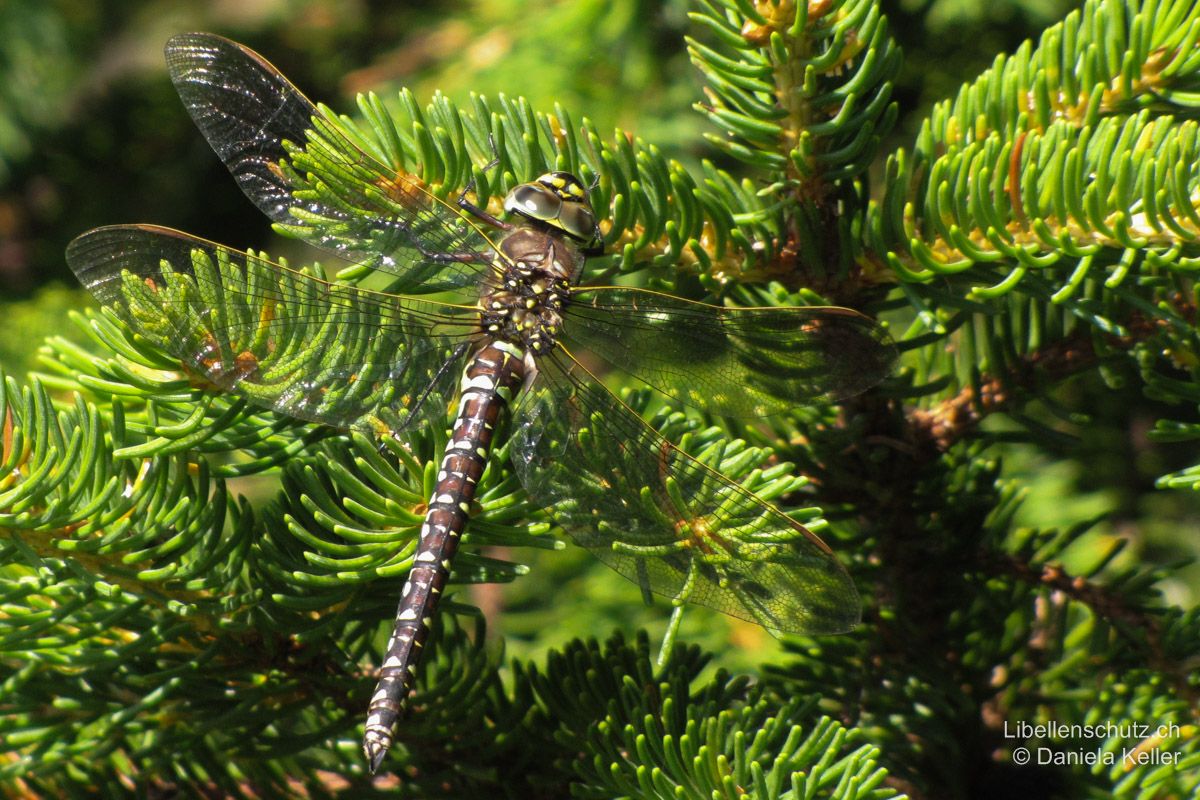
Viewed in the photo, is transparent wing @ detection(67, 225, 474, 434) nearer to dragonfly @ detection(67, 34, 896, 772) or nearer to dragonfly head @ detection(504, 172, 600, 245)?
dragonfly @ detection(67, 34, 896, 772)

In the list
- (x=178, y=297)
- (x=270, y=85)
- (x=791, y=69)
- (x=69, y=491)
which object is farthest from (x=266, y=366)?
(x=791, y=69)

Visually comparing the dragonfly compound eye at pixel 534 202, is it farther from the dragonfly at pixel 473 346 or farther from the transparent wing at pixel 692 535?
the transparent wing at pixel 692 535

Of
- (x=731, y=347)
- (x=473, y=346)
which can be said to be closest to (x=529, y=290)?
(x=473, y=346)

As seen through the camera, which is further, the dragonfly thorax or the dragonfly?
the dragonfly thorax

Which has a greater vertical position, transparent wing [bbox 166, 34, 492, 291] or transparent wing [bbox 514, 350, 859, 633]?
transparent wing [bbox 166, 34, 492, 291]

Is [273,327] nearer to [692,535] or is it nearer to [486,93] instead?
[692,535]

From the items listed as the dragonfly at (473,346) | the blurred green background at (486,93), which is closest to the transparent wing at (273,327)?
the dragonfly at (473,346)

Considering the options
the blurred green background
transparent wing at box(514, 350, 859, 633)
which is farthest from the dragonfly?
the blurred green background
